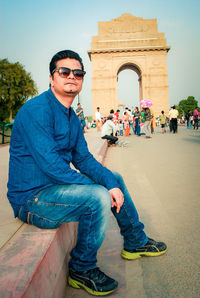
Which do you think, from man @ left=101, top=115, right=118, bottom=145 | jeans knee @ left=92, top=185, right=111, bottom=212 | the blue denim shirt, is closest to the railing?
man @ left=101, top=115, right=118, bottom=145

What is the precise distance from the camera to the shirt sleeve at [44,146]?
1471mm

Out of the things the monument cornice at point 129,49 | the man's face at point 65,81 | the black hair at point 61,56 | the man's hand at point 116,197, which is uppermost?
the monument cornice at point 129,49

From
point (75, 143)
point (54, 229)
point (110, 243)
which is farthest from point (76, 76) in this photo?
point (110, 243)

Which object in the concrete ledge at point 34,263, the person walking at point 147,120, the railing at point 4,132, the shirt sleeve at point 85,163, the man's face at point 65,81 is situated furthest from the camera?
the person walking at point 147,120

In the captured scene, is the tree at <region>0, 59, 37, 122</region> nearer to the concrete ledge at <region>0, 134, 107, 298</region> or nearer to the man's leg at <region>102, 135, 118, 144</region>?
the man's leg at <region>102, 135, 118, 144</region>

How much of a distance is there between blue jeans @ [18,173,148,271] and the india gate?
2635 cm

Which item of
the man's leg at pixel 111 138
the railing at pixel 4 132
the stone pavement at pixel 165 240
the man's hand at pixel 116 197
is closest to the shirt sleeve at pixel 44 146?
the man's hand at pixel 116 197

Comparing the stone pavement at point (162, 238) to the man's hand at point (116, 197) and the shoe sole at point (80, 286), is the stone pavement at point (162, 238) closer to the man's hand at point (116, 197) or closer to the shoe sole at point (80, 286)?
the shoe sole at point (80, 286)

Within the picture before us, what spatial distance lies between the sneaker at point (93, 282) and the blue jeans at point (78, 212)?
0.04 meters

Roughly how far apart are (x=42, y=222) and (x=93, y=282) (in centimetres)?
49

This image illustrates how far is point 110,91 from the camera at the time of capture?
27250mm

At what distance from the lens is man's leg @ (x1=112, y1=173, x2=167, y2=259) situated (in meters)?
1.84

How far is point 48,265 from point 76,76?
128 centimetres

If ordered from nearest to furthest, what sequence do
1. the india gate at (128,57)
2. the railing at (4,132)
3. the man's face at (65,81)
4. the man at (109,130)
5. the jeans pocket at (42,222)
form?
the jeans pocket at (42,222) < the man's face at (65,81) < the man at (109,130) < the railing at (4,132) < the india gate at (128,57)
